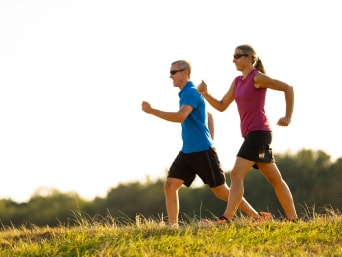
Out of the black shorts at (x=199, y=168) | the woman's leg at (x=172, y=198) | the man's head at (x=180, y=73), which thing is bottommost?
the woman's leg at (x=172, y=198)

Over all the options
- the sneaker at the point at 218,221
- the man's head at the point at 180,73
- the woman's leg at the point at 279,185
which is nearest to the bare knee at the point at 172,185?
the sneaker at the point at 218,221

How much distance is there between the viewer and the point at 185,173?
9141 millimetres

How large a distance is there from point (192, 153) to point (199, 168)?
20 centimetres

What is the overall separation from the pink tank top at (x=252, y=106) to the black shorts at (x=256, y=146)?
71mm

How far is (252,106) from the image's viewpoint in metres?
8.62

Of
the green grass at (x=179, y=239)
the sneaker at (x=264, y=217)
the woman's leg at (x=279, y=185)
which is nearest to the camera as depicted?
the green grass at (x=179, y=239)

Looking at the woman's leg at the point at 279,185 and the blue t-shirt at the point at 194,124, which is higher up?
the blue t-shirt at the point at 194,124

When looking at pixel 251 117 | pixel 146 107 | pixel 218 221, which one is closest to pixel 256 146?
pixel 251 117

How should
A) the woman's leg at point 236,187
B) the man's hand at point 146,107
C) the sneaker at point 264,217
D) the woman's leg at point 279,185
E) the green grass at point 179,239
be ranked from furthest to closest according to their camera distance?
the sneaker at point 264,217
the woman's leg at point 279,185
the woman's leg at point 236,187
the man's hand at point 146,107
the green grass at point 179,239

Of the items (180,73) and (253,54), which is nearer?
(253,54)

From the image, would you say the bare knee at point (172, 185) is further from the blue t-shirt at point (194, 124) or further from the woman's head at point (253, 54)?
the woman's head at point (253, 54)

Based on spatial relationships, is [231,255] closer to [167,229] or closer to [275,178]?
[167,229]

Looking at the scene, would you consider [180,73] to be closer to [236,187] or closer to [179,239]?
[236,187]

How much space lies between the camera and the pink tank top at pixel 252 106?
8633mm
